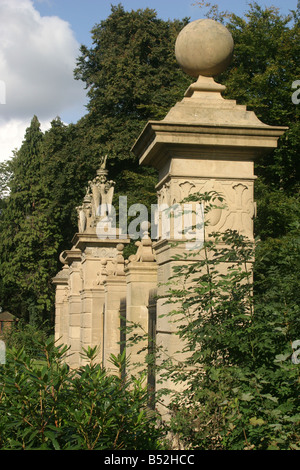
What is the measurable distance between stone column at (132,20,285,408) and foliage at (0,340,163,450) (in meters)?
0.82

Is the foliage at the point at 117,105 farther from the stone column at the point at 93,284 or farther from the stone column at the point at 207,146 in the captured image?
the stone column at the point at 207,146

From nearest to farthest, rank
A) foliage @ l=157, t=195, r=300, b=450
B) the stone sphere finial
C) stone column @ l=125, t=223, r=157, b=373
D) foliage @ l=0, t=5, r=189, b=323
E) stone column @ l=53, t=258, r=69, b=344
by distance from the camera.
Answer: foliage @ l=157, t=195, r=300, b=450 < the stone sphere finial < stone column @ l=125, t=223, r=157, b=373 < stone column @ l=53, t=258, r=69, b=344 < foliage @ l=0, t=5, r=189, b=323

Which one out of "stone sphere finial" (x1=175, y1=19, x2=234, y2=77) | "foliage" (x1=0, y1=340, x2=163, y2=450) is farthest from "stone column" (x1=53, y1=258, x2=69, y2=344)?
"foliage" (x1=0, y1=340, x2=163, y2=450)

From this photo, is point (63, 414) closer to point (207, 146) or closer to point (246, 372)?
point (246, 372)

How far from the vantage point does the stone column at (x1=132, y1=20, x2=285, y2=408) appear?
5.10 meters

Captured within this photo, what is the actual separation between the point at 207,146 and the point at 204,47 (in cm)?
82

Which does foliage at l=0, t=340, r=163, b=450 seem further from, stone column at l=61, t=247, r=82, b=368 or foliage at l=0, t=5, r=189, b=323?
foliage at l=0, t=5, r=189, b=323

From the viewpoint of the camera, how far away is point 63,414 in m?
4.15

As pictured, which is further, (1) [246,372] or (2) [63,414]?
(2) [63,414]

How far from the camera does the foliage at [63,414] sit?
3932 mm

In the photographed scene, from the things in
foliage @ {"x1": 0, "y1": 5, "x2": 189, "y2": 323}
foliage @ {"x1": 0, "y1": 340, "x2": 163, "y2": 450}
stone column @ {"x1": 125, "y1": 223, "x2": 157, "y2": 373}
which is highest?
foliage @ {"x1": 0, "y1": 5, "x2": 189, "y2": 323}

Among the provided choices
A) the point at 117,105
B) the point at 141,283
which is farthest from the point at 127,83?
the point at 141,283
